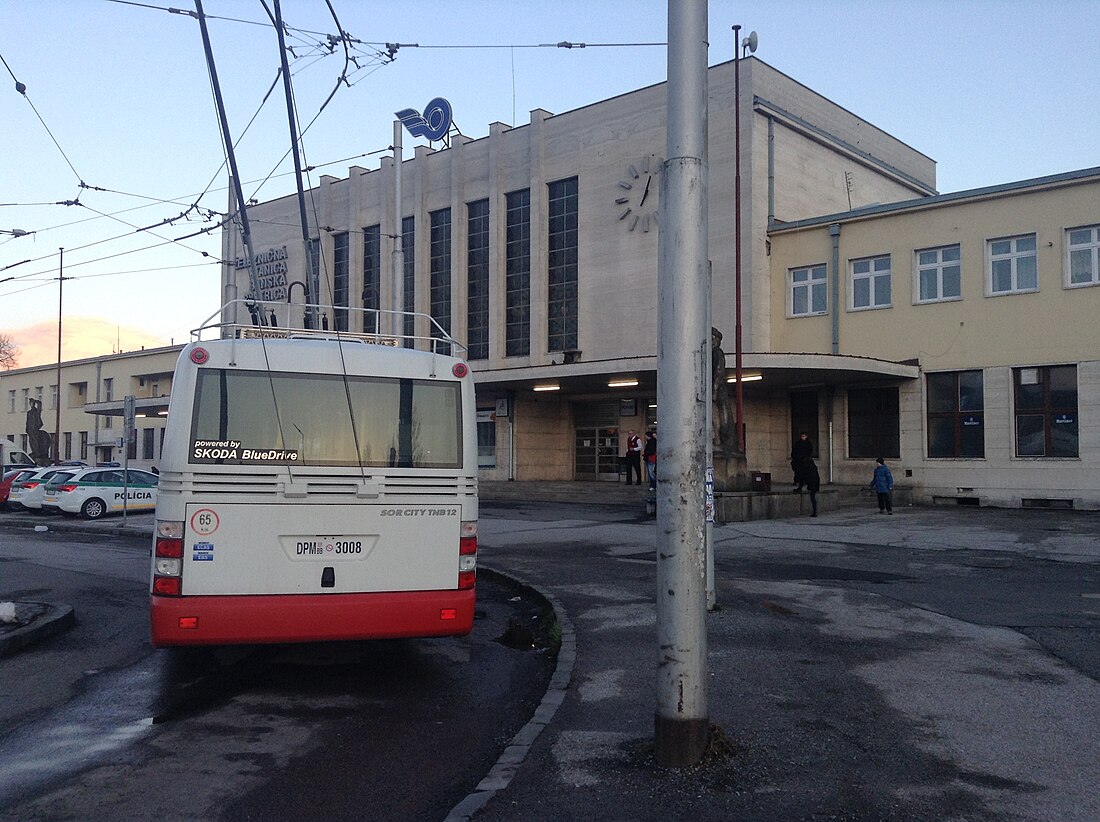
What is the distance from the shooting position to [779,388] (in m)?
32.5

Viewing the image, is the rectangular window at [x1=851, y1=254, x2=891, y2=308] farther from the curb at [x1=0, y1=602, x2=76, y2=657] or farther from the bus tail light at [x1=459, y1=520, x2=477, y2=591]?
the curb at [x1=0, y1=602, x2=76, y2=657]

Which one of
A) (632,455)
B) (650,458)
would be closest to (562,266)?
(632,455)

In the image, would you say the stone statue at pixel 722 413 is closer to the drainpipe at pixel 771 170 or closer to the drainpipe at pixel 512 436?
the drainpipe at pixel 771 170

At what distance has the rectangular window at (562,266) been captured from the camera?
37188 mm

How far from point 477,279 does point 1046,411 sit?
2249 cm

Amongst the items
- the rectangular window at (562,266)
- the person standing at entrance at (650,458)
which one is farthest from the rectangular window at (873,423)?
the rectangular window at (562,266)

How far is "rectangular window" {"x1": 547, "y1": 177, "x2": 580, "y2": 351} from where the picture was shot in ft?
122

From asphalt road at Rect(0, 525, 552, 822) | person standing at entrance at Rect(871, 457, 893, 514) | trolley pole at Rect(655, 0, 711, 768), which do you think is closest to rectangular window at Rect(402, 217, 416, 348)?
person standing at entrance at Rect(871, 457, 893, 514)

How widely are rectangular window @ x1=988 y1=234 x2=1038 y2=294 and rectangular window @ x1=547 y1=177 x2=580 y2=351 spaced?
14663mm

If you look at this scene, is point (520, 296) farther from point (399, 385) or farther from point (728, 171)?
point (399, 385)

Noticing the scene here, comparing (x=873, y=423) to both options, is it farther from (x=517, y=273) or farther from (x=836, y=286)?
(x=517, y=273)

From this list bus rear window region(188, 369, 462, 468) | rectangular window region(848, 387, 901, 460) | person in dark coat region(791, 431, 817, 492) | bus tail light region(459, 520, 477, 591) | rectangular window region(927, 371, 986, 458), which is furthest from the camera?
rectangular window region(848, 387, 901, 460)

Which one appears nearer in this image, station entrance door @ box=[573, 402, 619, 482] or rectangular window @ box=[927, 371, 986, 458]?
rectangular window @ box=[927, 371, 986, 458]

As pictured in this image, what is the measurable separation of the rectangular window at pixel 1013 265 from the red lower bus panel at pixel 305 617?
2463 centimetres
